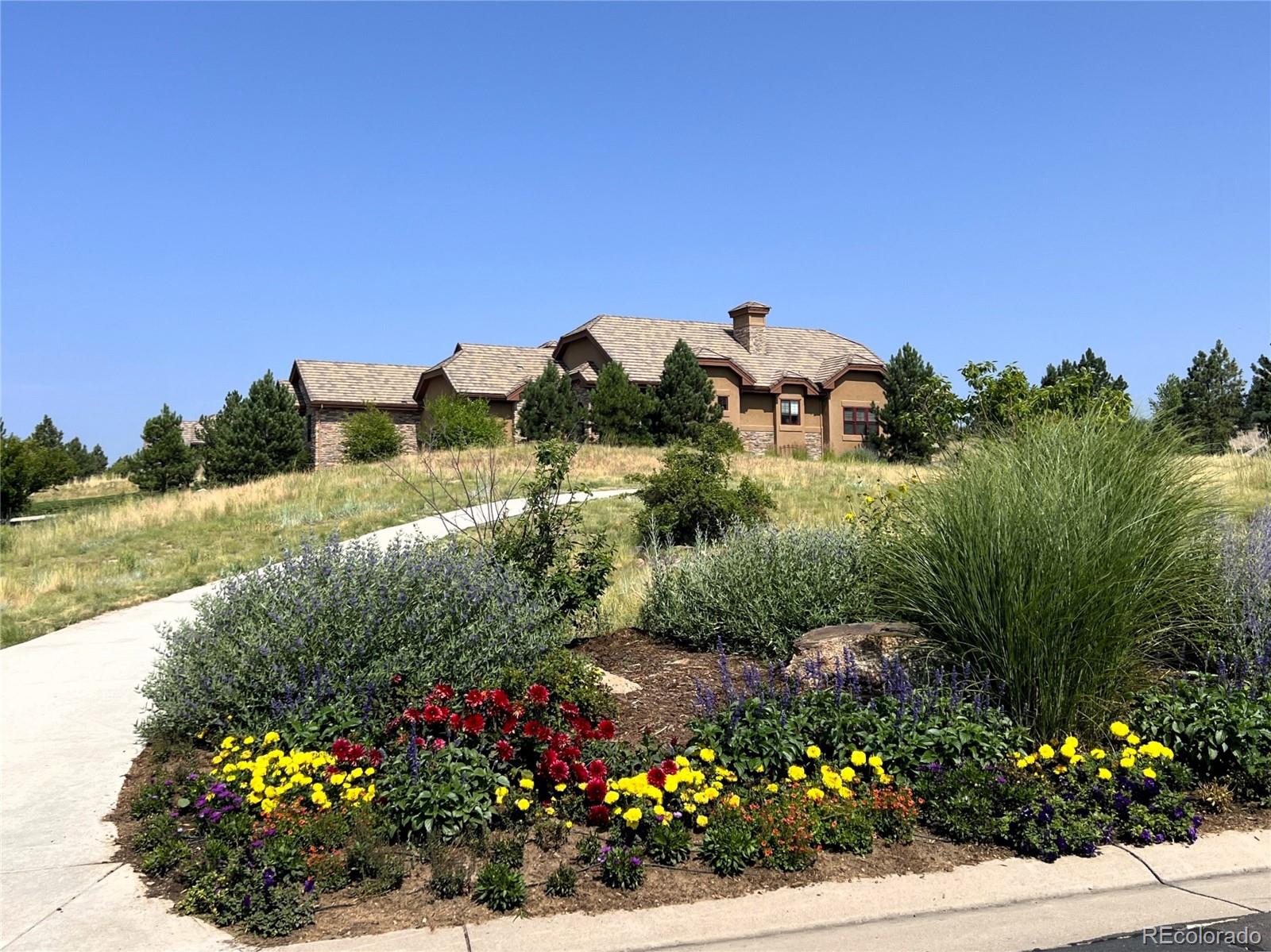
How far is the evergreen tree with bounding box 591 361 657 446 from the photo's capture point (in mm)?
33500

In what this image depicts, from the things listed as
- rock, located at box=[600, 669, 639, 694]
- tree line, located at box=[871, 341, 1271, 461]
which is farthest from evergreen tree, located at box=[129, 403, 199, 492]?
rock, located at box=[600, 669, 639, 694]

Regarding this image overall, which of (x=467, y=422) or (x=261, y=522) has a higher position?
(x=467, y=422)

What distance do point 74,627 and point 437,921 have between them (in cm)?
823

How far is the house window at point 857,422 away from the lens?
4188cm

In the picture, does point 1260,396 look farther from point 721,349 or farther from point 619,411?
point 619,411

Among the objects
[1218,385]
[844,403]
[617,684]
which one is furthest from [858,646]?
[1218,385]

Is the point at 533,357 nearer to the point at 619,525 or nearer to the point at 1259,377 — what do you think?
the point at 619,525

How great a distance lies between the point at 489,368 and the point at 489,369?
15 centimetres

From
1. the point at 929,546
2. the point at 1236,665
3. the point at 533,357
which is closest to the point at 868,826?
the point at 929,546

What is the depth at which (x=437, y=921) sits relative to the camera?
149 inches

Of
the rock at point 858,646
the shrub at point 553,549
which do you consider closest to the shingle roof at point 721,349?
the shrub at point 553,549

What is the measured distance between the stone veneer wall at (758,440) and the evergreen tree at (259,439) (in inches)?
682

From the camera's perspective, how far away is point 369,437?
35.1m

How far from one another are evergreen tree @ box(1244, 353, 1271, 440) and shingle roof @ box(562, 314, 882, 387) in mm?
20852
